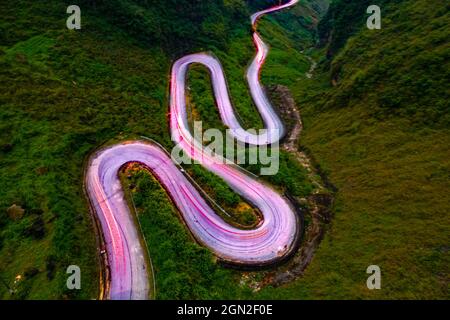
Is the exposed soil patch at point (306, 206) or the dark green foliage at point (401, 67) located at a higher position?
the dark green foliage at point (401, 67)

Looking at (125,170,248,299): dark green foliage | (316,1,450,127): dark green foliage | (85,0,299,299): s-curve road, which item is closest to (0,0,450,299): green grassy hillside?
(125,170,248,299): dark green foliage

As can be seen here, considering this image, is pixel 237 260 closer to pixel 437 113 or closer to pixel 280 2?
pixel 437 113

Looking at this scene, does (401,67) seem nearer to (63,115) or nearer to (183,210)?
(183,210)

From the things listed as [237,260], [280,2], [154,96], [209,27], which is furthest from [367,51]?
[280,2]

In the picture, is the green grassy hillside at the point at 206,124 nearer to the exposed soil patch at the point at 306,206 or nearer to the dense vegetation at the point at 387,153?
the dense vegetation at the point at 387,153

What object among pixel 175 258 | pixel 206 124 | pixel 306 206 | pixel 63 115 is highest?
pixel 63 115

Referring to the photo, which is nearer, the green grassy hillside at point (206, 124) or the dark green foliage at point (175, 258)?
the dark green foliage at point (175, 258)

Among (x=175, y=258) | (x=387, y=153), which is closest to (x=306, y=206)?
(x=387, y=153)

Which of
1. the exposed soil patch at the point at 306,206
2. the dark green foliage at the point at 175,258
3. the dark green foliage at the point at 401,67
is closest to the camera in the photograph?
the dark green foliage at the point at 175,258

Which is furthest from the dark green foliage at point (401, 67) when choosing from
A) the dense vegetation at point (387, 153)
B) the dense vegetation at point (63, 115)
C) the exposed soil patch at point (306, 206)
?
the dense vegetation at point (63, 115)
